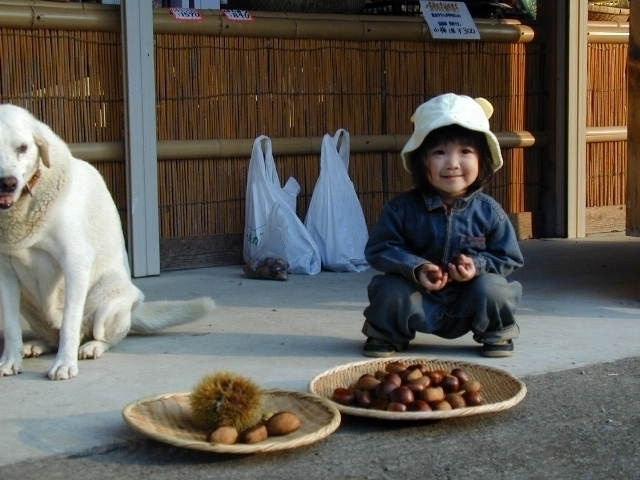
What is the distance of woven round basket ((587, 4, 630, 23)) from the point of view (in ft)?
29.9

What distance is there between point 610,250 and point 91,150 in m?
3.70

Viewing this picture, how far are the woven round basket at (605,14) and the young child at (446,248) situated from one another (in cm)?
445

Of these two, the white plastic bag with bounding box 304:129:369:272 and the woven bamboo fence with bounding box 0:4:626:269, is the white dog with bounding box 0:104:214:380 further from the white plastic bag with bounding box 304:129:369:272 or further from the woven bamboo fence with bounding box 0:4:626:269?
the white plastic bag with bounding box 304:129:369:272

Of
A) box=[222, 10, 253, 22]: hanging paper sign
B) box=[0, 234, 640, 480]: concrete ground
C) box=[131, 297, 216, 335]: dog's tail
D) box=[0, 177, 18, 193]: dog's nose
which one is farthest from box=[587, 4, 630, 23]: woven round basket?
box=[0, 177, 18, 193]: dog's nose

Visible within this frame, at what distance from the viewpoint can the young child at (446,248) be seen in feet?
16.2

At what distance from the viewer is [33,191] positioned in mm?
4586

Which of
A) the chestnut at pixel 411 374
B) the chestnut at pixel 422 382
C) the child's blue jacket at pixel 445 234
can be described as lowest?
the chestnut at pixel 422 382

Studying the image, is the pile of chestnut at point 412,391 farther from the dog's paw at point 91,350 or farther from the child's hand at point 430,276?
the dog's paw at point 91,350

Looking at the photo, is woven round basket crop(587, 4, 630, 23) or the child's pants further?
woven round basket crop(587, 4, 630, 23)

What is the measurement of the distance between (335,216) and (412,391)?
11.8 ft

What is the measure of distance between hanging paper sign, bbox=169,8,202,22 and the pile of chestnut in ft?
11.8

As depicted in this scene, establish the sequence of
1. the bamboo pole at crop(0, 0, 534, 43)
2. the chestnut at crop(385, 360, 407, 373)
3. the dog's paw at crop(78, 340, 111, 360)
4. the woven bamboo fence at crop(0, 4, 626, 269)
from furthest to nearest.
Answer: the woven bamboo fence at crop(0, 4, 626, 269)
the bamboo pole at crop(0, 0, 534, 43)
the dog's paw at crop(78, 340, 111, 360)
the chestnut at crop(385, 360, 407, 373)

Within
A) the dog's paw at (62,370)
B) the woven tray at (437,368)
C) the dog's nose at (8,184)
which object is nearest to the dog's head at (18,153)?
the dog's nose at (8,184)

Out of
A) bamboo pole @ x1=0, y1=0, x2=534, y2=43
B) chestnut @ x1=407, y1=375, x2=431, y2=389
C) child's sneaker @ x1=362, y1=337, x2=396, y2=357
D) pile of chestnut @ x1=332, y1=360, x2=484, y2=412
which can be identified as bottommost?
child's sneaker @ x1=362, y1=337, x2=396, y2=357
